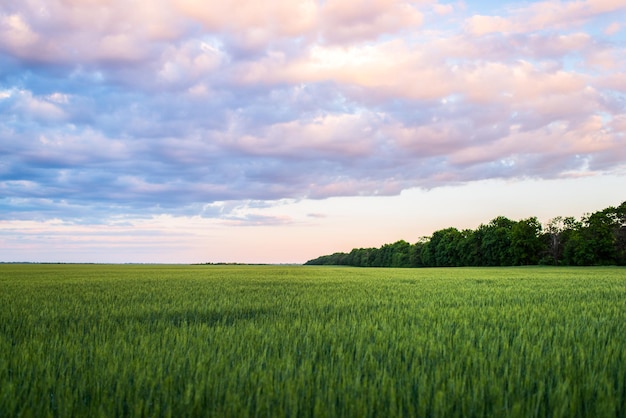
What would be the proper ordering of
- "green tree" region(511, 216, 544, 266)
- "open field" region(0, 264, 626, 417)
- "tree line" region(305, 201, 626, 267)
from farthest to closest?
"green tree" region(511, 216, 544, 266), "tree line" region(305, 201, 626, 267), "open field" region(0, 264, 626, 417)

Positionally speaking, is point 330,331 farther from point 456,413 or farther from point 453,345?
point 456,413

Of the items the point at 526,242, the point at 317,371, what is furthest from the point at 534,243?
the point at 317,371

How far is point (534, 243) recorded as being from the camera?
84062mm

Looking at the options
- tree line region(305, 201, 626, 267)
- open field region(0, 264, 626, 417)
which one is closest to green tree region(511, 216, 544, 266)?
tree line region(305, 201, 626, 267)

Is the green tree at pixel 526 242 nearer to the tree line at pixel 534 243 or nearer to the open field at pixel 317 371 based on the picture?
the tree line at pixel 534 243

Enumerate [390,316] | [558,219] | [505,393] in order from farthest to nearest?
1. [558,219]
2. [390,316]
3. [505,393]

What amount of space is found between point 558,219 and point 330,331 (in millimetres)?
90407

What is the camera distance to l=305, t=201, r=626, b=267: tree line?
236 feet

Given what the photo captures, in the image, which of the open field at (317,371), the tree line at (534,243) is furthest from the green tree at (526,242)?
the open field at (317,371)

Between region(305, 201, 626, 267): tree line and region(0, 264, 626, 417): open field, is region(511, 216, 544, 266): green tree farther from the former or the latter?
region(0, 264, 626, 417): open field

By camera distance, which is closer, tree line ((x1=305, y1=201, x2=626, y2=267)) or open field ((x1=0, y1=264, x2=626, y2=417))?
open field ((x1=0, y1=264, x2=626, y2=417))

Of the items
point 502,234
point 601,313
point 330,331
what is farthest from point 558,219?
point 330,331

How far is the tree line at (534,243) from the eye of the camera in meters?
71.9

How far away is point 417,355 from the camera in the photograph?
4.88m
